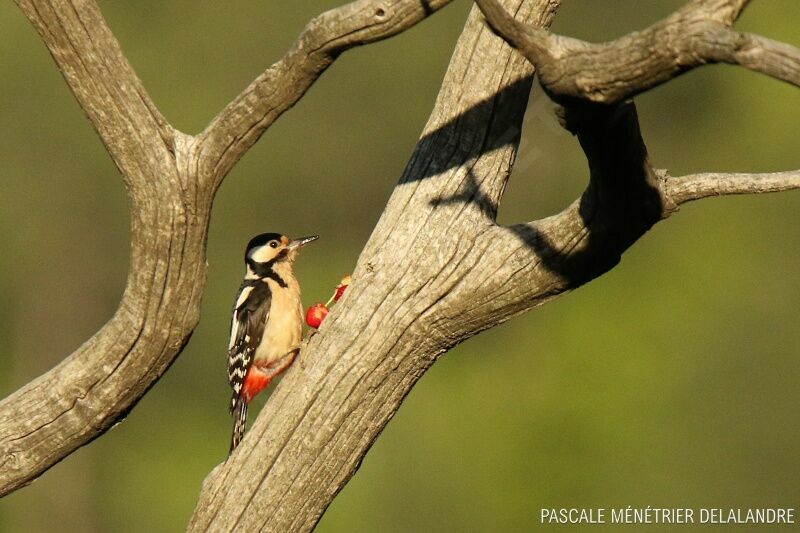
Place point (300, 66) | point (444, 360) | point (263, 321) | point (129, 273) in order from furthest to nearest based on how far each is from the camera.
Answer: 1. point (444, 360)
2. point (263, 321)
3. point (129, 273)
4. point (300, 66)

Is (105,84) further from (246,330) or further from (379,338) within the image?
(246,330)

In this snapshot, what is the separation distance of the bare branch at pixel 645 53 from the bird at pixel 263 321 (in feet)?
11.1

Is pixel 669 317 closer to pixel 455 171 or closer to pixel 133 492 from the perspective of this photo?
pixel 133 492

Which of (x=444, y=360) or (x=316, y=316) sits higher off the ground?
(x=444, y=360)

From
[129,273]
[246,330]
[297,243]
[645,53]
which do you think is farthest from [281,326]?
[645,53]

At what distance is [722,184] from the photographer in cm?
451

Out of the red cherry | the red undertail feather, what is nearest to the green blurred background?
the red undertail feather

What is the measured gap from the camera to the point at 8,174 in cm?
2234

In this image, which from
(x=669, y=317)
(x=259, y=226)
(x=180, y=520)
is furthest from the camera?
(x=669, y=317)

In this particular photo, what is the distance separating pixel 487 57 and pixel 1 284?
1901 cm

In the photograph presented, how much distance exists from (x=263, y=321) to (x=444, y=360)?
17480mm

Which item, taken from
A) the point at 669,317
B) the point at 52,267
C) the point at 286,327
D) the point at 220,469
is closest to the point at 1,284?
the point at 52,267

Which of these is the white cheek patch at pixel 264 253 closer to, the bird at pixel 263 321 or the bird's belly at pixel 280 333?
the bird at pixel 263 321

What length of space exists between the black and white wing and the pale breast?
0.04m
